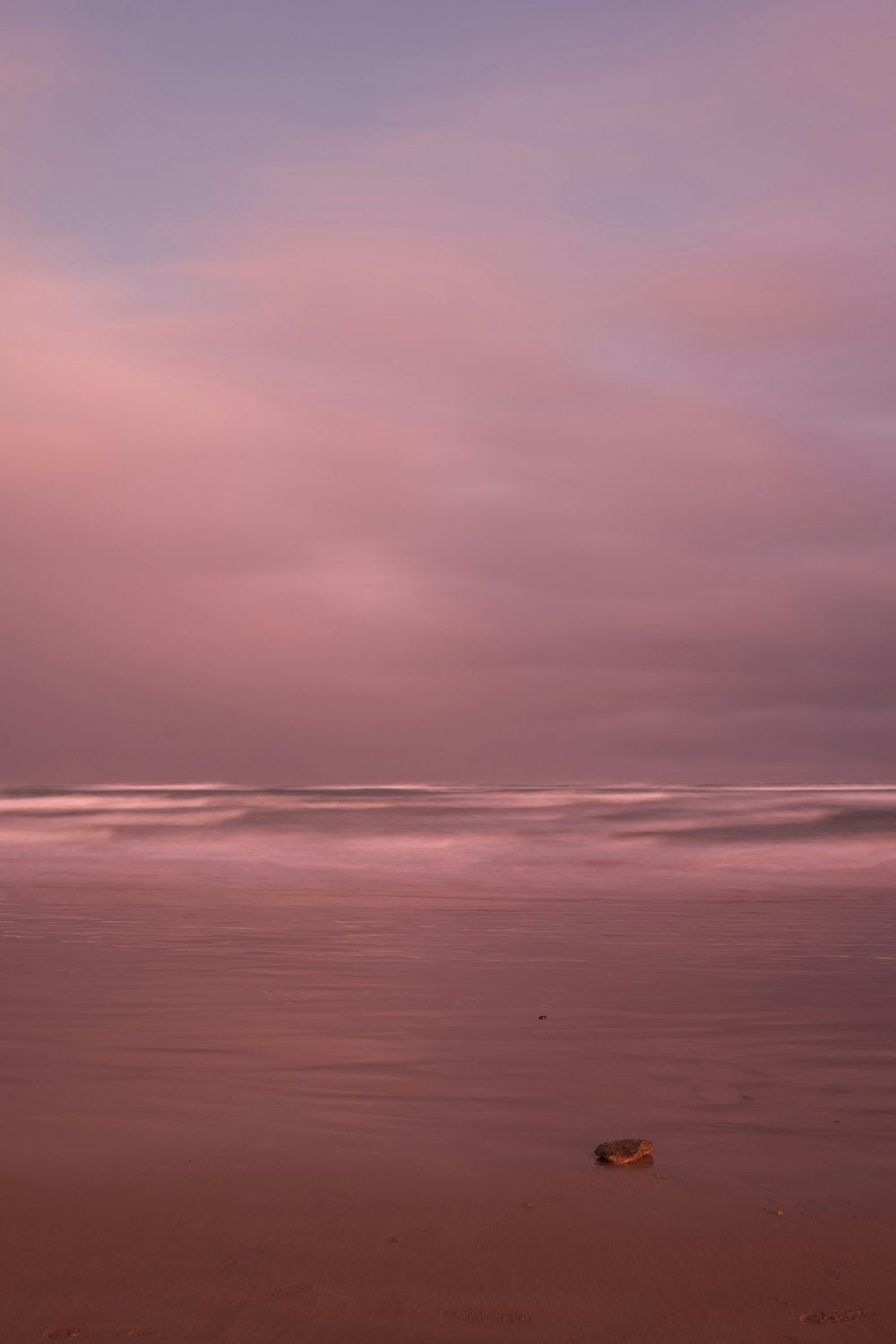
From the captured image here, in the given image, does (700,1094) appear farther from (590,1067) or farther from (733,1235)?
(733,1235)

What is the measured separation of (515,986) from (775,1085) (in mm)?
2794

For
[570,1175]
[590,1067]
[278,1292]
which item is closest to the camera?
[278,1292]

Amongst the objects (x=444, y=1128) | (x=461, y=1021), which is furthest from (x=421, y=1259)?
(x=461, y=1021)

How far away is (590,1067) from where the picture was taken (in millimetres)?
6051

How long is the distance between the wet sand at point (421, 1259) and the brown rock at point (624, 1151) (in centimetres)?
7

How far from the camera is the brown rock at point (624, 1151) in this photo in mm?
4523

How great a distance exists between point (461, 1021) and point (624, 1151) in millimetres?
2651

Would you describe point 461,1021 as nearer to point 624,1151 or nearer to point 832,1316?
point 624,1151

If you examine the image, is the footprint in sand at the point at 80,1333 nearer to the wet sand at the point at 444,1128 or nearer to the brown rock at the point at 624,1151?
the wet sand at the point at 444,1128

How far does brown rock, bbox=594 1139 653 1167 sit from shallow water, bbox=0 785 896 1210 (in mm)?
81

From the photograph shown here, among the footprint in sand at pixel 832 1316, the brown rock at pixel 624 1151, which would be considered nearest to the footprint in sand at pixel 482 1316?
the footprint in sand at pixel 832 1316

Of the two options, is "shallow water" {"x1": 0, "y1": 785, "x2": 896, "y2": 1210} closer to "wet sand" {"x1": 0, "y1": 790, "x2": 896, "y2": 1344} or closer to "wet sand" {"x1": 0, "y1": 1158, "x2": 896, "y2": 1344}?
"wet sand" {"x1": 0, "y1": 790, "x2": 896, "y2": 1344}

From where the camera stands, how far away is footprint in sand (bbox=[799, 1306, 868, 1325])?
3.32m

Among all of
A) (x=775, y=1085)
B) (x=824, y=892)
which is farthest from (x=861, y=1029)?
(x=824, y=892)
